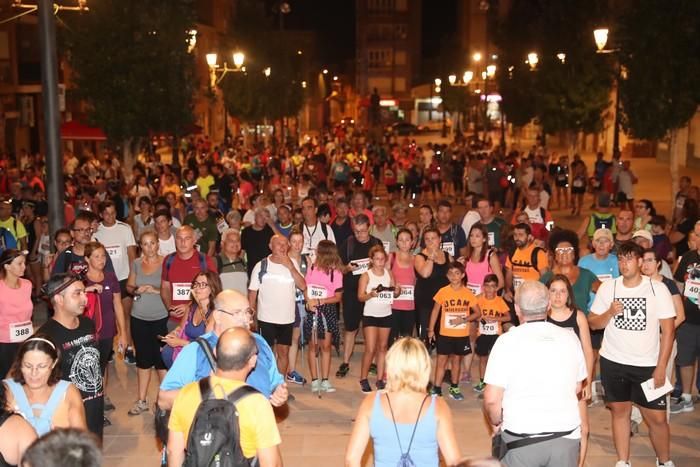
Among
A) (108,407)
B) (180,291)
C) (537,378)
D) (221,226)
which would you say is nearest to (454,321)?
(180,291)

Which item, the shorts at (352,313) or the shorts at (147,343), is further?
the shorts at (352,313)

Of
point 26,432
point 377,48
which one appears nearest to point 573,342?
point 26,432

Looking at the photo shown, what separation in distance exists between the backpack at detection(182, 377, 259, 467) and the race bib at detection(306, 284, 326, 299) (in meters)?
5.53

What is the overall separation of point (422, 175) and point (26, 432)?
23709mm

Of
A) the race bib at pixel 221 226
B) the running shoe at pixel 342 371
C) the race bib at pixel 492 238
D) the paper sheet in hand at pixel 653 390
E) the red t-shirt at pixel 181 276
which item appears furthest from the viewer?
the race bib at pixel 221 226

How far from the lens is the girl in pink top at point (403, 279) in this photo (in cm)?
1030

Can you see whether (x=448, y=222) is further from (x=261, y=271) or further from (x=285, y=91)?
(x=285, y=91)

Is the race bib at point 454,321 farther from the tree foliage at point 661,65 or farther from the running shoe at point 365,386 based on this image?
the tree foliage at point 661,65

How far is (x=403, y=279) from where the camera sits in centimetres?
1031

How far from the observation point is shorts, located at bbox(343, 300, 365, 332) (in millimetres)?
10719

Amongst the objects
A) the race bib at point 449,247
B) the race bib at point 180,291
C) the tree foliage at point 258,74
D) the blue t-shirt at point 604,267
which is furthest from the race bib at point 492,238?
the tree foliage at point 258,74

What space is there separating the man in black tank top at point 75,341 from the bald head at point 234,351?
2.16 metres

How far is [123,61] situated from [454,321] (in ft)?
42.2

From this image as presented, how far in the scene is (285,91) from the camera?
47.8 metres
